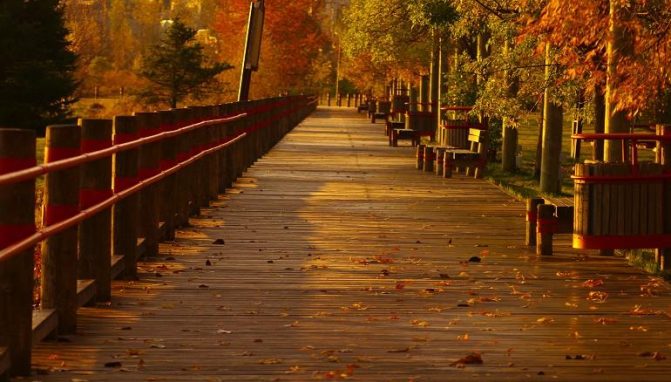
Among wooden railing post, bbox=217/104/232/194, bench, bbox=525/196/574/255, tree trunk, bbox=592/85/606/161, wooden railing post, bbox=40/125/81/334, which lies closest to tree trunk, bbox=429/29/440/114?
wooden railing post, bbox=217/104/232/194

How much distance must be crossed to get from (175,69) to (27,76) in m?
28.4

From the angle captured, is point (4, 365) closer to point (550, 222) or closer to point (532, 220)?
point (550, 222)

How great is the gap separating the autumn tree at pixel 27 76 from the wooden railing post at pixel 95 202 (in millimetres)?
59168

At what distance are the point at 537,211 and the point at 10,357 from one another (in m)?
8.14

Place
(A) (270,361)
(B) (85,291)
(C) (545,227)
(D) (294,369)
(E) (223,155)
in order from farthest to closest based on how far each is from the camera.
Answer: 1. (E) (223,155)
2. (C) (545,227)
3. (B) (85,291)
4. (A) (270,361)
5. (D) (294,369)

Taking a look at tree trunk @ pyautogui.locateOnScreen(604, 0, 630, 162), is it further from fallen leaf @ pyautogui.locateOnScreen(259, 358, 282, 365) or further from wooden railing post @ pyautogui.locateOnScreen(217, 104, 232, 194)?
fallen leaf @ pyautogui.locateOnScreen(259, 358, 282, 365)

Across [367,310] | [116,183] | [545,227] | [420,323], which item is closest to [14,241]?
[420,323]

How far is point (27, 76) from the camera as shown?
232ft

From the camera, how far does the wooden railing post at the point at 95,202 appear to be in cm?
1090

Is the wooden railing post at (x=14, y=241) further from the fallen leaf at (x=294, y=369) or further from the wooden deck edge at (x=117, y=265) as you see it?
the wooden deck edge at (x=117, y=265)

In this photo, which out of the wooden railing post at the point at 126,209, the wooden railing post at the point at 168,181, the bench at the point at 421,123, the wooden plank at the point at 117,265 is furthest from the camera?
the bench at the point at 421,123

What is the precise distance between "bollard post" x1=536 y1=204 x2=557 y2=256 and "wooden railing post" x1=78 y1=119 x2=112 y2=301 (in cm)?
530

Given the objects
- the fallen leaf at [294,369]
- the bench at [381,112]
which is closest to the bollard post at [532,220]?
the fallen leaf at [294,369]

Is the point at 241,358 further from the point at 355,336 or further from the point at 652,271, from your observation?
the point at 652,271
